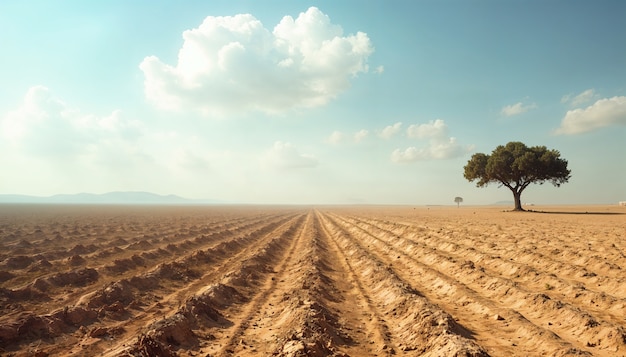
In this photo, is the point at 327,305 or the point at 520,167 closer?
the point at 327,305

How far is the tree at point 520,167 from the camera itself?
176 ft

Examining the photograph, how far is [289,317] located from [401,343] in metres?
2.96

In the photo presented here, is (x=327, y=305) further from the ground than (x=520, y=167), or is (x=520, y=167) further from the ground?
(x=520, y=167)

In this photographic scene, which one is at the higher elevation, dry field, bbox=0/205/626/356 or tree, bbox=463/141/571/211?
tree, bbox=463/141/571/211

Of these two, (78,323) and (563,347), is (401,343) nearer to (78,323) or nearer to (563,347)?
(563,347)

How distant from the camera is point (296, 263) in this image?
705 inches

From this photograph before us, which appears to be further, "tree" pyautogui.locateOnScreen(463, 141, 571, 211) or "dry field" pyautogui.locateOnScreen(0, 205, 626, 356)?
"tree" pyautogui.locateOnScreen(463, 141, 571, 211)

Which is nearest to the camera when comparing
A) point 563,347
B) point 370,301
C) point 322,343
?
point 563,347

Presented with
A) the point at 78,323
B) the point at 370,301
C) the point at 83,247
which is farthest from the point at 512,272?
the point at 83,247

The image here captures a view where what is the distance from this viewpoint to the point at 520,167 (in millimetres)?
53594

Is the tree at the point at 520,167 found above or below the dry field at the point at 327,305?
above

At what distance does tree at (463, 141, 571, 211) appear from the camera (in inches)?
2117

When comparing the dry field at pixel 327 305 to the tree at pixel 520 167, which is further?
the tree at pixel 520 167

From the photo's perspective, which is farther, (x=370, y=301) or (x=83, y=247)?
(x=83, y=247)
